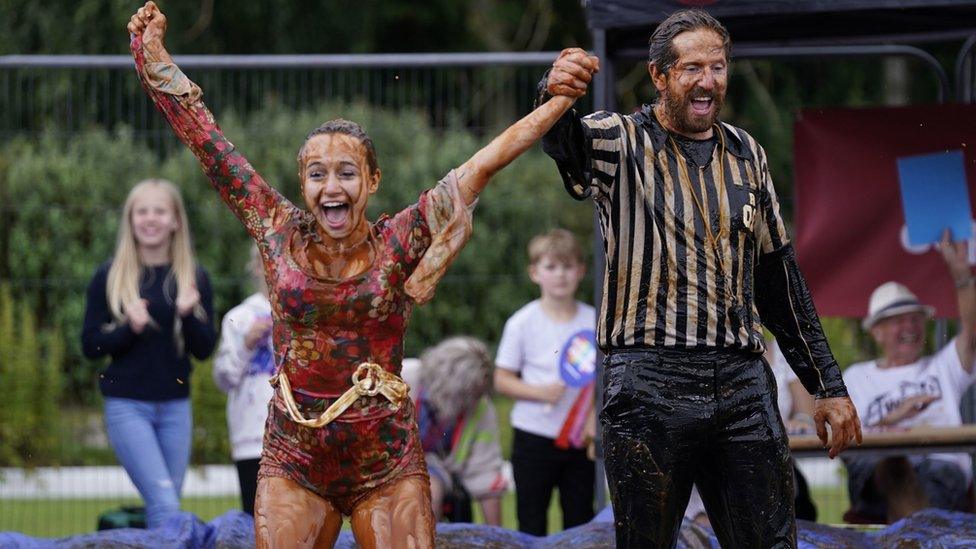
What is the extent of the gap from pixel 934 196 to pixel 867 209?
1.05 ft

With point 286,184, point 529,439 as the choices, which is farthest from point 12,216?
point 529,439

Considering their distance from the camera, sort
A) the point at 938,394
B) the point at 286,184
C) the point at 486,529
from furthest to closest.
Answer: the point at 286,184 → the point at 938,394 → the point at 486,529

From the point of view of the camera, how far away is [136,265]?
289 inches

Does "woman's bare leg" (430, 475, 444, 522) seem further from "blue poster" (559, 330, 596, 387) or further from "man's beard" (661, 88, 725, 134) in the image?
"man's beard" (661, 88, 725, 134)

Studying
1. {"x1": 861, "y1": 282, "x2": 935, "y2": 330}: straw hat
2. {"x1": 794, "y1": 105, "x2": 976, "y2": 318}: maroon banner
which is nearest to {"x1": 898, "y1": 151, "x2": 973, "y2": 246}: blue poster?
{"x1": 794, "y1": 105, "x2": 976, "y2": 318}: maroon banner

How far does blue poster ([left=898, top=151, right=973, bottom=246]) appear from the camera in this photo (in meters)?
7.32

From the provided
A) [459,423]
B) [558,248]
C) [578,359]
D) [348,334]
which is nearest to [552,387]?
[578,359]

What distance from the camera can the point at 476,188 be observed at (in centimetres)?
473

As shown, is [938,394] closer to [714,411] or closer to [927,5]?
[927,5]

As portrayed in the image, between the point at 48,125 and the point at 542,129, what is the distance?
6.04 meters

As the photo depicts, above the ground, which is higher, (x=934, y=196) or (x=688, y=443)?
(x=934, y=196)

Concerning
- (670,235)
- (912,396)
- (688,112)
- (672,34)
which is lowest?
(912,396)

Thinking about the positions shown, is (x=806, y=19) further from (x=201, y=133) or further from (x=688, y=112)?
(x=201, y=133)

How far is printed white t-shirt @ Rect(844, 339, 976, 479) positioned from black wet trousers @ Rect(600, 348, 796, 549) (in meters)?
2.93
